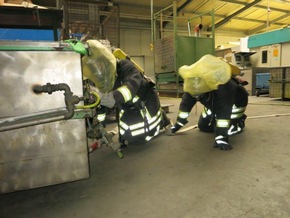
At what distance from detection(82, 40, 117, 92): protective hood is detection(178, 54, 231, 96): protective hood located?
1.97ft

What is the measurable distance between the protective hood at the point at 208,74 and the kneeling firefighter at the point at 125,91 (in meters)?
0.39

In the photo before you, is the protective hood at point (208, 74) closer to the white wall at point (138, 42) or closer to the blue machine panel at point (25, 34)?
the blue machine panel at point (25, 34)

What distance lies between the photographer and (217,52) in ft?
26.5

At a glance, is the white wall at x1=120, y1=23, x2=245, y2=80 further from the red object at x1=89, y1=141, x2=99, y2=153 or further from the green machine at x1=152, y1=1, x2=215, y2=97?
the red object at x1=89, y1=141, x2=99, y2=153

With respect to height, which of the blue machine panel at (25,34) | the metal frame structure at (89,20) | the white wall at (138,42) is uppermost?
the white wall at (138,42)

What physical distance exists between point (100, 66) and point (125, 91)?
22 centimetres

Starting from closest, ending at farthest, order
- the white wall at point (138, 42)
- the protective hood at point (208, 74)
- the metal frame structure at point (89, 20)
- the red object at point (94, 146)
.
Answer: the protective hood at point (208, 74) < the red object at point (94, 146) < the metal frame structure at point (89, 20) < the white wall at point (138, 42)

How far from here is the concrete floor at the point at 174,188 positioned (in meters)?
0.96

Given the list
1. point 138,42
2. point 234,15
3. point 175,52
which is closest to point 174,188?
point 175,52

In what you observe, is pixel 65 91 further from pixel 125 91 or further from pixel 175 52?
pixel 175 52

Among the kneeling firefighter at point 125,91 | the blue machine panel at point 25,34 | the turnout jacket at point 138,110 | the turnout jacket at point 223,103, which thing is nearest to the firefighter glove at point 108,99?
the kneeling firefighter at point 125,91

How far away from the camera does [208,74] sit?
1654mm

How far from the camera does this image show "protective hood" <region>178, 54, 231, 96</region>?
166 centimetres

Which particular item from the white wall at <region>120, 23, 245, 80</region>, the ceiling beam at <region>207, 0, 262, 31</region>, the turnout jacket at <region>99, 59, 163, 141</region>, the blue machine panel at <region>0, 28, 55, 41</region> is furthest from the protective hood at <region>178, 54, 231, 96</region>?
the ceiling beam at <region>207, 0, 262, 31</region>
